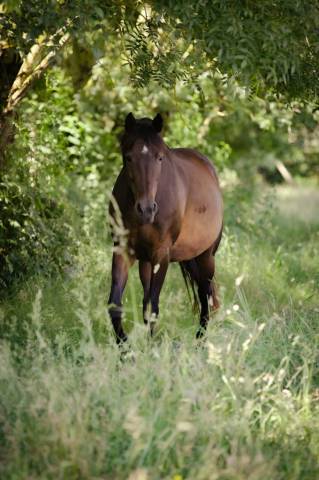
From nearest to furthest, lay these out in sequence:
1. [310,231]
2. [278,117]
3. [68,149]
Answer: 1. [68,149]
2. [278,117]
3. [310,231]

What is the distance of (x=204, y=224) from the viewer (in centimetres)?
792

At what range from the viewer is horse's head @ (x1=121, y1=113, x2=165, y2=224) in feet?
21.1

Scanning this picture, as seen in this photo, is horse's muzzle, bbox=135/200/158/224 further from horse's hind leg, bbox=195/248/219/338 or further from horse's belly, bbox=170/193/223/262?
horse's hind leg, bbox=195/248/219/338

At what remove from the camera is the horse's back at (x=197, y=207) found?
25.1ft

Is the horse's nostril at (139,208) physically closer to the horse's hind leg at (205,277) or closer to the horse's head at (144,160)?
the horse's head at (144,160)

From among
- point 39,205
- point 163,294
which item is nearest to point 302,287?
point 163,294

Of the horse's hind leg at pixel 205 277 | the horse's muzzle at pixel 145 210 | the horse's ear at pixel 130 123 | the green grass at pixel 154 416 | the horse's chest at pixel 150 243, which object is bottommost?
the horse's hind leg at pixel 205 277

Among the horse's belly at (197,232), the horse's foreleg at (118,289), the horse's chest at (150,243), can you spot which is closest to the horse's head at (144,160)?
the horse's chest at (150,243)

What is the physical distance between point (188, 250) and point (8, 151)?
220 cm

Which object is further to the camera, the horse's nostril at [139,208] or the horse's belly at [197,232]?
the horse's belly at [197,232]

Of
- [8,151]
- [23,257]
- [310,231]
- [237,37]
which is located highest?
[237,37]

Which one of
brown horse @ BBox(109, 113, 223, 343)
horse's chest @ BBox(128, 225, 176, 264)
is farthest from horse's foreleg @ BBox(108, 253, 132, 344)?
horse's chest @ BBox(128, 225, 176, 264)

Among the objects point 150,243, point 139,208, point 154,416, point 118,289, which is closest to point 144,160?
point 139,208

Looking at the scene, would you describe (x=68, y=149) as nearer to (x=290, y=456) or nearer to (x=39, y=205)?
(x=39, y=205)
